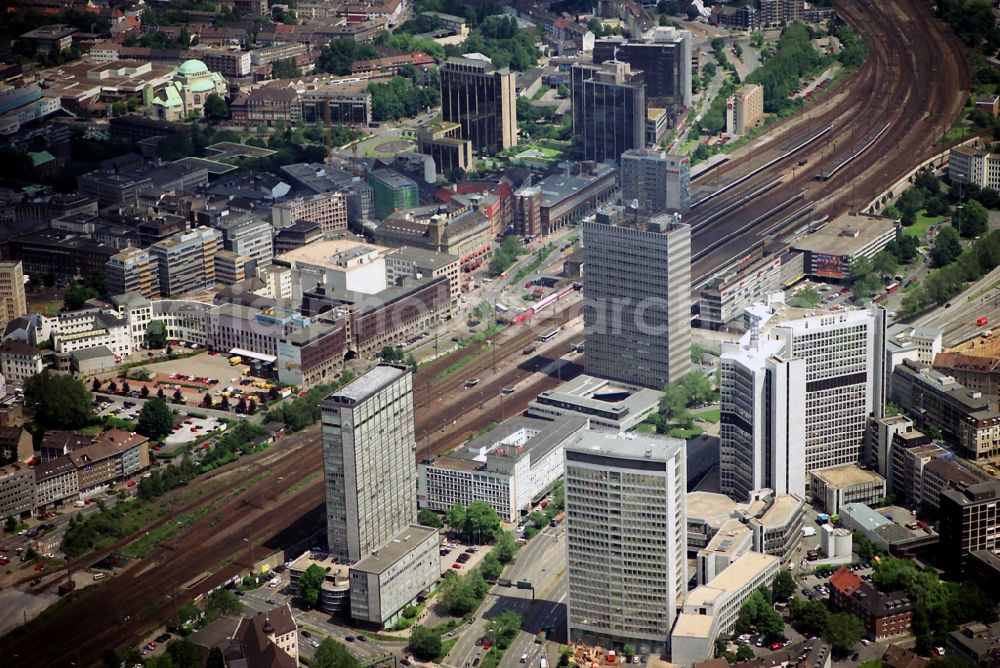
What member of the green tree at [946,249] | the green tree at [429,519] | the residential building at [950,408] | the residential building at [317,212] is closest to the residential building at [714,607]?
the green tree at [429,519]


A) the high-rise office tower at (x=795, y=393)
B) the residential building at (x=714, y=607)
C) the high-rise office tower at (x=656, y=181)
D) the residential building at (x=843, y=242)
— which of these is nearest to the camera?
the residential building at (x=714, y=607)

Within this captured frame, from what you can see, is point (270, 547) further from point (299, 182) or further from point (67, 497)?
point (299, 182)

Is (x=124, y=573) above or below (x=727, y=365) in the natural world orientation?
below

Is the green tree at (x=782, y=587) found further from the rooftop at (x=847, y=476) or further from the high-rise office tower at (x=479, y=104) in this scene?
the high-rise office tower at (x=479, y=104)

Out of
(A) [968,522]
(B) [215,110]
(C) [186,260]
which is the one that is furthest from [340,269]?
(A) [968,522]

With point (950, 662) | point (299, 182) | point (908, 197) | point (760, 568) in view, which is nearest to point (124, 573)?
point (760, 568)

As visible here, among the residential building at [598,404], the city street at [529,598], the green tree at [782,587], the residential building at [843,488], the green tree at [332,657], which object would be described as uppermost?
the residential building at [598,404]

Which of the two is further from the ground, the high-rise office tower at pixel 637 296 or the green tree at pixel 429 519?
the high-rise office tower at pixel 637 296
